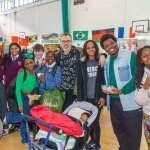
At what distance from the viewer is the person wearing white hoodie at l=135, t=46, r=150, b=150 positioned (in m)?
2.28

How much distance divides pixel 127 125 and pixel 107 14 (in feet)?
18.6

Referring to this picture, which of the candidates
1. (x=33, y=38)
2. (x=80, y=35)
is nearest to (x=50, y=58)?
(x=80, y=35)

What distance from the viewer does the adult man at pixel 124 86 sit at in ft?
8.76

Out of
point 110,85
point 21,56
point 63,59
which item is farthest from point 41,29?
point 110,85

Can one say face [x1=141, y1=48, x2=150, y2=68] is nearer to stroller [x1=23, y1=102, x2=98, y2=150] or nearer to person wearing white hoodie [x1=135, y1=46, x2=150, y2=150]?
person wearing white hoodie [x1=135, y1=46, x2=150, y2=150]

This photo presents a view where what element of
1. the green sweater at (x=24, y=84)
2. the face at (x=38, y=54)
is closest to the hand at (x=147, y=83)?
the green sweater at (x=24, y=84)

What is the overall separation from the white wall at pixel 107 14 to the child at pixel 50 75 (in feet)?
13.5

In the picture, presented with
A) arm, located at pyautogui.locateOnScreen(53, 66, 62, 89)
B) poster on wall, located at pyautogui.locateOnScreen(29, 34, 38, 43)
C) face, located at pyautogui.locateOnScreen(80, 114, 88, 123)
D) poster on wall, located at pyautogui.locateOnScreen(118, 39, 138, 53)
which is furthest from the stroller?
poster on wall, located at pyautogui.locateOnScreen(29, 34, 38, 43)

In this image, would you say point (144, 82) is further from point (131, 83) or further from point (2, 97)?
point (2, 97)

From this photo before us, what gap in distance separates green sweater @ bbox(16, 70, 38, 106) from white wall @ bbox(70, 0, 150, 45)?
4238 millimetres

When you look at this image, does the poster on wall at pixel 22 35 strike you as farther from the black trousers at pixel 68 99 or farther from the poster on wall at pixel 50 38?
the black trousers at pixel 68 99

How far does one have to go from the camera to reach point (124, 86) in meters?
2.65

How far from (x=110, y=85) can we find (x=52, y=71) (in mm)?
985

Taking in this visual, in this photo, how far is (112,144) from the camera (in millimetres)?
3846
